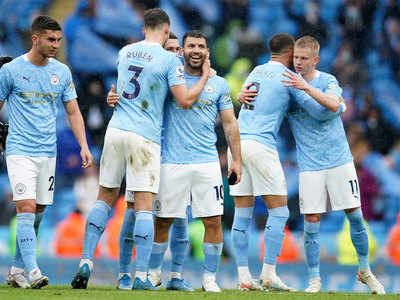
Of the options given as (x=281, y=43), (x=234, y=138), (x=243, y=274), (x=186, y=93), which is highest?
(x=281, y=43)

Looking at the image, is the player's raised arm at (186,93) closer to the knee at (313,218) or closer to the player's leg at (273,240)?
the player's leg at (273,240)

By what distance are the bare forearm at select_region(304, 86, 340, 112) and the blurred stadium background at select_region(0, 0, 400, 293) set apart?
593cm

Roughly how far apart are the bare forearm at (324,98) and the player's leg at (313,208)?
0.64 metres

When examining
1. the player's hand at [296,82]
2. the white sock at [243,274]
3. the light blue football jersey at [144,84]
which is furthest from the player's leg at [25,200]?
the player's hand at [296,82]

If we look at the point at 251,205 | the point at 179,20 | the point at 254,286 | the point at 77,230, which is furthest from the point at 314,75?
the point at 179,20

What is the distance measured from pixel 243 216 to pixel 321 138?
3.36ft

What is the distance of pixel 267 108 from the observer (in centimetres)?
752

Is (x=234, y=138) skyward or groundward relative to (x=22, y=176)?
skyward

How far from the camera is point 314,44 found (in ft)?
24.6

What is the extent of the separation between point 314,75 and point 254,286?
6.69 ft

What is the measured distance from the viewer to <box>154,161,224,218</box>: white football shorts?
694 cm

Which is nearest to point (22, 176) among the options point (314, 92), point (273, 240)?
point (273, 240)

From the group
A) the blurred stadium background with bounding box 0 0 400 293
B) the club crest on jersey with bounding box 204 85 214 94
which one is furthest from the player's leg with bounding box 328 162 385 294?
the blurred stadium background with bounding box 0 0 400 293

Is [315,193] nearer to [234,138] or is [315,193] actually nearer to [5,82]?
[234,138]
